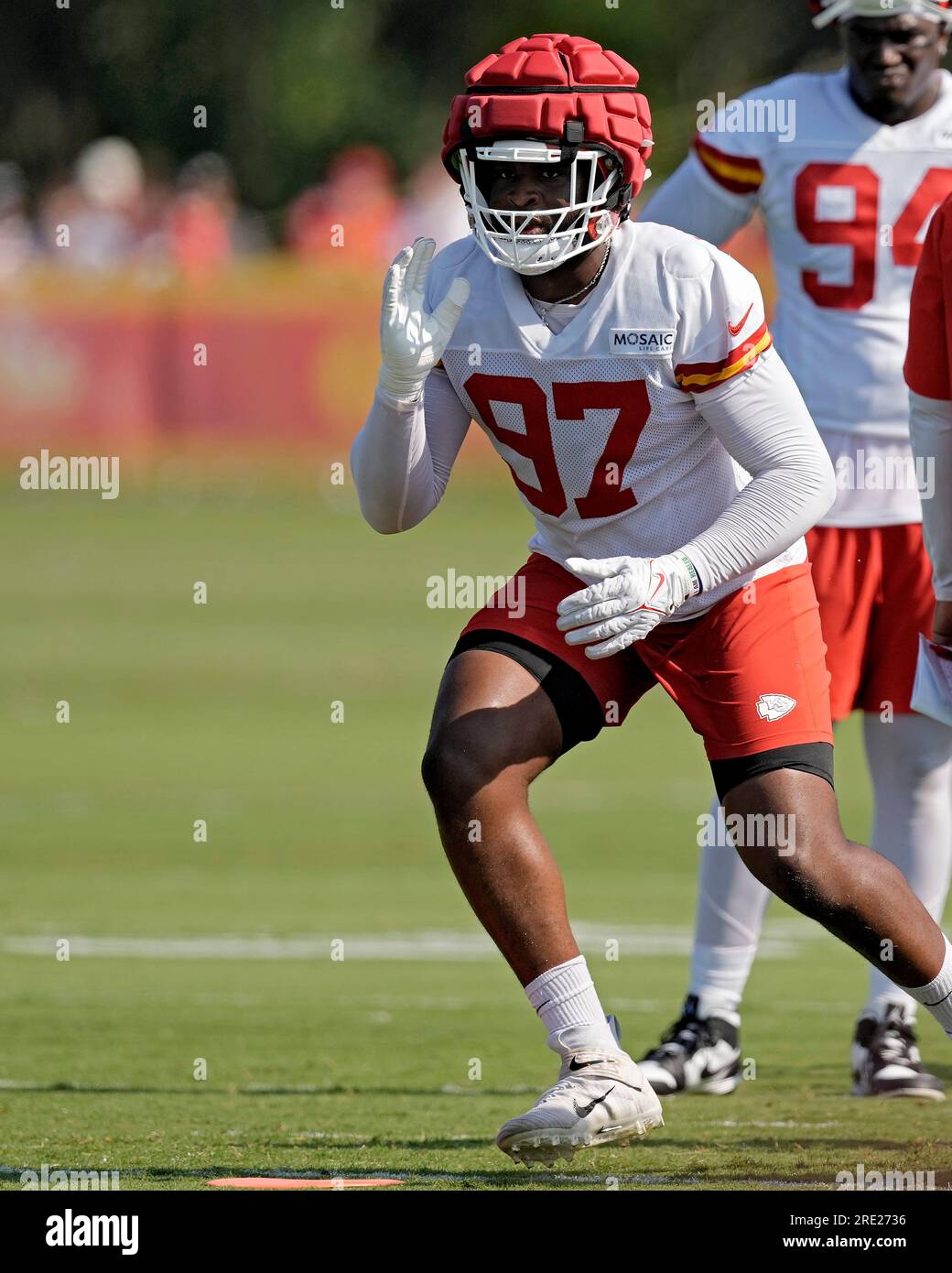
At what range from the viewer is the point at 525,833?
4.39 meters

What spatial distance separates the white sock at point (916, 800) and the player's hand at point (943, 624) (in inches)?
32.6

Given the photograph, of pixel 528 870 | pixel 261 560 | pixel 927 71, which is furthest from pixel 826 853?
pixel 261 560

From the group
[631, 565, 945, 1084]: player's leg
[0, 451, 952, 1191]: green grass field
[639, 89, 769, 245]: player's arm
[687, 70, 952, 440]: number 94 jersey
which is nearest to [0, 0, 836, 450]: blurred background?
[0, 451, 952, 1191]: green grass field

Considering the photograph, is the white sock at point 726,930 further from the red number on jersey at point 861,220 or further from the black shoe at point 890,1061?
the red number on jersey at point 861,220

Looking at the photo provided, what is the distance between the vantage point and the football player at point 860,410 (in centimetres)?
556

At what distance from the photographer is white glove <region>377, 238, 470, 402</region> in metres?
4.33

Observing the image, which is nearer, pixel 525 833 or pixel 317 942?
pixel 525 833

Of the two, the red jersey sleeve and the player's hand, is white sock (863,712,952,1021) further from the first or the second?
the red jersey sleeve

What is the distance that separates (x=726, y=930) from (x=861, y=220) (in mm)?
1768

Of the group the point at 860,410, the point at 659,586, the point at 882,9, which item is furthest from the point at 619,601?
the point at 882,9

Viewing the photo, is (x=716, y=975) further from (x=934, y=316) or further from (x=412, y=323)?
(x=412, y=323)

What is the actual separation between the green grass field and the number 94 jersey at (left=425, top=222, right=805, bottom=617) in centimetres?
131

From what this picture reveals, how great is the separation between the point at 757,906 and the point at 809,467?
1.60 metres
